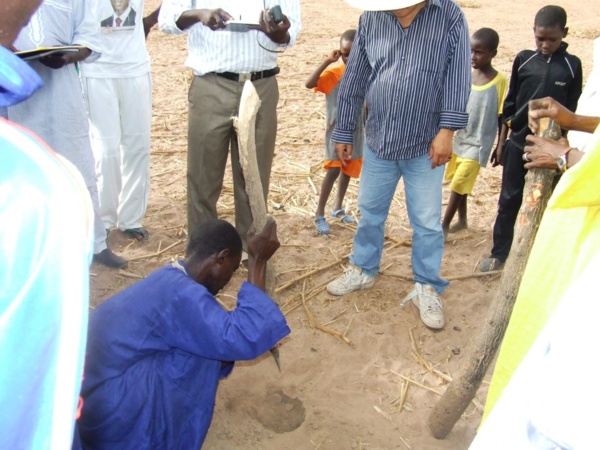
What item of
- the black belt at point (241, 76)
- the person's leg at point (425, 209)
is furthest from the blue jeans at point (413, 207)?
the black belt at point (241, 76)

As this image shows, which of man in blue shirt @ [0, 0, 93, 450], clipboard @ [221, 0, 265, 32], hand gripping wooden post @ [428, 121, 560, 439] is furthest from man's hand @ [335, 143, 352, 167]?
man in blue shirt @ [0, 0, 93, 450]

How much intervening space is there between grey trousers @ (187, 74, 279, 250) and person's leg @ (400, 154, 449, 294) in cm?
96

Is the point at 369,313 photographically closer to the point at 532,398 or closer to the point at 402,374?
the point at 402,374

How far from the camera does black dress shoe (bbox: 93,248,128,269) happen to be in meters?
4.30

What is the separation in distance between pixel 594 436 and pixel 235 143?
3.35 metres

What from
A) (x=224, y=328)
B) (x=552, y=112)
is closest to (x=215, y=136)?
(x=224, y=328)

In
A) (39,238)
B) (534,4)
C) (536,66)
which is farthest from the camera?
(534,4)

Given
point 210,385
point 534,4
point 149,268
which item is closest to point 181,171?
point 149,268

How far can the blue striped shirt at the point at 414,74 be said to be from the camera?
3312mm

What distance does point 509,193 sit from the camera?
4113mm

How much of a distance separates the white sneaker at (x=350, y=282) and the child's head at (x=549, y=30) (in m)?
1.88

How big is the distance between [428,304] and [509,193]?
97 centimetres

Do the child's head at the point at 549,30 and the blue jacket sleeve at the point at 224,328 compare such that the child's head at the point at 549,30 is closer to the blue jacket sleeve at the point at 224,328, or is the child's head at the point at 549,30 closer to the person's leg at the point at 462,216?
the person's leg at the point at 462,216

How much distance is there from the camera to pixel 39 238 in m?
0.91
